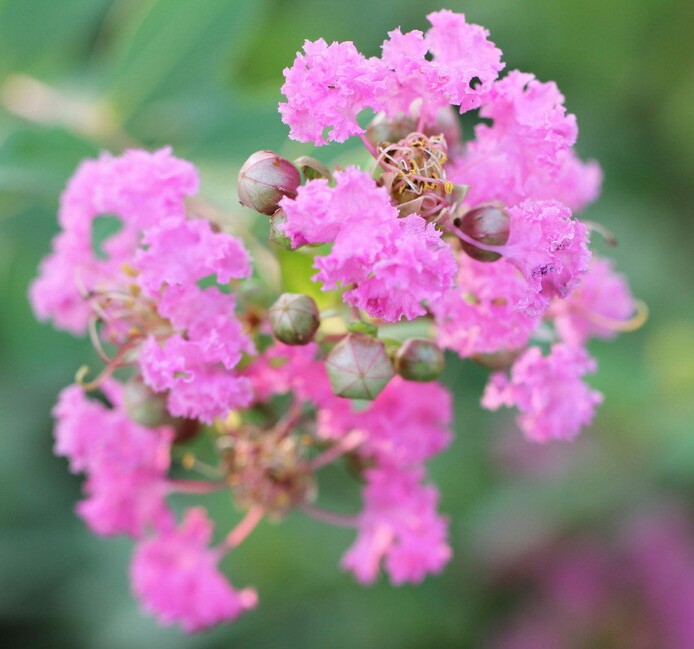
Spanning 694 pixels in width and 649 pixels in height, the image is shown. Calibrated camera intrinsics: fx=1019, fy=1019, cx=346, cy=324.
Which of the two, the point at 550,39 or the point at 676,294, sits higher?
the point at 550,39

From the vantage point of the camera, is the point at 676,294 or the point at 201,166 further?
the point at 676,294

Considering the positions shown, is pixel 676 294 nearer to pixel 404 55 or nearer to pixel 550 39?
pixel 550 39

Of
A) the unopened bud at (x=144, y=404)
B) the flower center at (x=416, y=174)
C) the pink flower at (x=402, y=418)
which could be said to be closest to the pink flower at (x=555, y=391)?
the pink flower at (x=402, y=418)

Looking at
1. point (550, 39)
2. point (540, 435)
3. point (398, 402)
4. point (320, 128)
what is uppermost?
point (550, 39)

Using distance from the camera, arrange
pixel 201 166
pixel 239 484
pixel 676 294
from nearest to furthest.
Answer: pixel 239 484 < pixel 201 166 < pixel 676 294

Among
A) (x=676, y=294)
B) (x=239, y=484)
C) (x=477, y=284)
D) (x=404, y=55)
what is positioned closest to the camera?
(x=404, y=55)

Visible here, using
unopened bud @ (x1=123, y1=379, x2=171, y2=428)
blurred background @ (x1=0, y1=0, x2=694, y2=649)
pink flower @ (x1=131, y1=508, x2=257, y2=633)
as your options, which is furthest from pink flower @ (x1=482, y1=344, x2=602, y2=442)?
blurred background @ (x1=0, y1=0, x2=694, y2=649)

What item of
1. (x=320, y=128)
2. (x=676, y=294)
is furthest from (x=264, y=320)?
(x=676, y=294)
